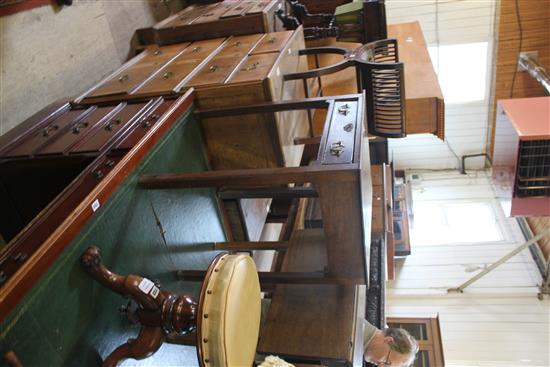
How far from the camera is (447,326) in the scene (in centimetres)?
490

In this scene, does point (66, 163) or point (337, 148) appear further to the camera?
point (66, 163)

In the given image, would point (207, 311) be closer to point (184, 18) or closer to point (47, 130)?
point (47, 130)

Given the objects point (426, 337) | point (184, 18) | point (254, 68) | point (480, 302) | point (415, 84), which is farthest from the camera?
point (480, 302)

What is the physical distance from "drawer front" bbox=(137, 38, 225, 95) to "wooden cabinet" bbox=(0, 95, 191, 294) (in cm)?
9

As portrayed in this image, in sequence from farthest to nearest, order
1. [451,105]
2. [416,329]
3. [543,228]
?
[451,105] < [543,228] < [416,329]

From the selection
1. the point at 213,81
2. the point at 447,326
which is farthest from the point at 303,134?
the point at 447,326

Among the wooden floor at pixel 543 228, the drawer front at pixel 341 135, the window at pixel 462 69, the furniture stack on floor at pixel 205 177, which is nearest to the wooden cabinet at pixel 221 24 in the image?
the furniture stack on floor at pixel 205 177

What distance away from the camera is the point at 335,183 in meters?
1.29

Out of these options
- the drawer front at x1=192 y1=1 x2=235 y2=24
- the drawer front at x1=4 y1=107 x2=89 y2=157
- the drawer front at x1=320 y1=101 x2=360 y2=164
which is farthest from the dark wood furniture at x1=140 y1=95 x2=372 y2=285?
the drawer front at x1=192 y1=1 x2=235 y2=24

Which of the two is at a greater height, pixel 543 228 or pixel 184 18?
pixel 184 18

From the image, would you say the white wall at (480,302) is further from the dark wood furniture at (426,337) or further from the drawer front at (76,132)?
the drawer front at (76,132)

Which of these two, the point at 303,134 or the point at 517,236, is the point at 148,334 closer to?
the point at 303,134

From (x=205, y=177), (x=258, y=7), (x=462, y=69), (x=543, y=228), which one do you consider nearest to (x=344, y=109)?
(x=205, y=177)

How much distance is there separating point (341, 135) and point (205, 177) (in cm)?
52
